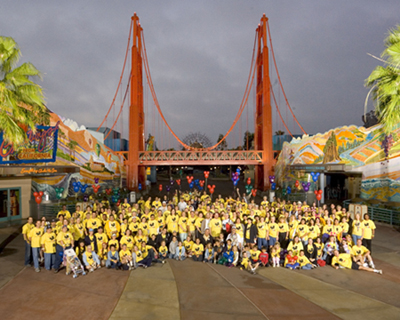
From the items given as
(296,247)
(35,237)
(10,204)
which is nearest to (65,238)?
(35,237)

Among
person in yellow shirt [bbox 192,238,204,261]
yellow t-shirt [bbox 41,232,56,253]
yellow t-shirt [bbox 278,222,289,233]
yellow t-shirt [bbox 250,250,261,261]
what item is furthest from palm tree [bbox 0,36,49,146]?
yellow t-shirt [bbox 278,222,289,233]

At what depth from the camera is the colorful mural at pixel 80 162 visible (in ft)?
62.2

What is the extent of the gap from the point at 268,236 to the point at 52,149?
1226 centimetres

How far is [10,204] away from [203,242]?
12706 mm

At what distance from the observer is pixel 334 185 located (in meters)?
32.5

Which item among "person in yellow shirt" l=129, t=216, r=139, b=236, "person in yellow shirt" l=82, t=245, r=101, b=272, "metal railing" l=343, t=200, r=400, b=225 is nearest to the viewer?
"person in yellow shirt" l=82, t=245, r=101, b=272

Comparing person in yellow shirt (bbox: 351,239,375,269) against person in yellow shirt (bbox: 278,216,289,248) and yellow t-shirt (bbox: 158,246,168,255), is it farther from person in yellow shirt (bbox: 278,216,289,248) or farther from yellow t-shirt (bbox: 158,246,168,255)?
yellow t-shirt (bbox: 158,246,168,255)

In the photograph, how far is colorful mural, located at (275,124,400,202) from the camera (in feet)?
57.1

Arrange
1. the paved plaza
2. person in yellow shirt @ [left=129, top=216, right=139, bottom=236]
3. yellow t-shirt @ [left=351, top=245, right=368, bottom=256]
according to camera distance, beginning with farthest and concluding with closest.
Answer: person in yellow shirt @ [left=129, top=216, right=139, bottom=236]
yellow t-shirt @ [left=351, top=245, right=368, bottom=256]
the paved plaza

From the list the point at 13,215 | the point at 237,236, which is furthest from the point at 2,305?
the point at 13,215

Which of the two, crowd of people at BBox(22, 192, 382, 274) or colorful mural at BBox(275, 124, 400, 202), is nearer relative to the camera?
crowd of people at BBox(22, 192, 382, 274)

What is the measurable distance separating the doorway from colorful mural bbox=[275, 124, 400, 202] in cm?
2079

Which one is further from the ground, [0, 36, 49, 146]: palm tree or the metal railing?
[0, 36, 49, 146]: palm tree

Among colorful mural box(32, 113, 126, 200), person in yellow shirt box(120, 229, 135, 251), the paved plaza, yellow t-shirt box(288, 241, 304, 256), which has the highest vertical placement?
colorful mural box(32, 113, 126, 200)
